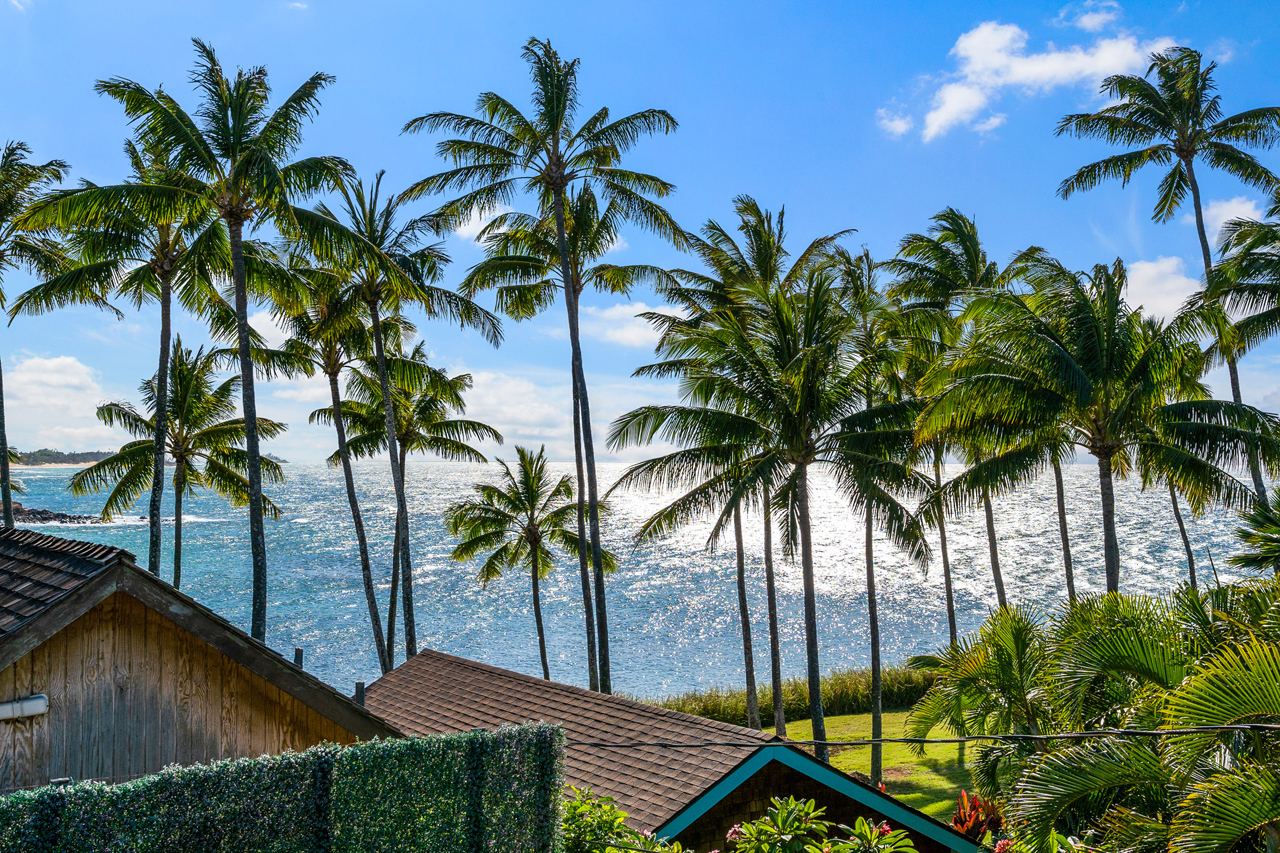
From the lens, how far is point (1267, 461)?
581 inches

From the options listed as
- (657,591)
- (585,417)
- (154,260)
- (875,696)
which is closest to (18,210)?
(154,260)

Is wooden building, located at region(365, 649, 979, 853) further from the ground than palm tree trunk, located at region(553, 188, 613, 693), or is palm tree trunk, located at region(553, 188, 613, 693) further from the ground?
palm tree trunk, located at region(553, 188, 613, 693)

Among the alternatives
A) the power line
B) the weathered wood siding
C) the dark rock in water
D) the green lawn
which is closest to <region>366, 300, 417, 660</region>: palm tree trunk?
the green lawn

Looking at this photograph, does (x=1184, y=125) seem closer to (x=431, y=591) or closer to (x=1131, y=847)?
(x=1131, y=847)

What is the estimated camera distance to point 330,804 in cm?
522

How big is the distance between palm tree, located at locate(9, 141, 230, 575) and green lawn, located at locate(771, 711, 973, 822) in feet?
57.2

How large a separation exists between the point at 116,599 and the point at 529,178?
637 inches

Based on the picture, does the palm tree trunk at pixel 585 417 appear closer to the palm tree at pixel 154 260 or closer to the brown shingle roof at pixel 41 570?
the palm tree at pixel 154 260

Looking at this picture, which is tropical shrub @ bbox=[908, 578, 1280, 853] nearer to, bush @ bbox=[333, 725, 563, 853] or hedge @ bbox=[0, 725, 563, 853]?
bush @ bbox=[333, 725, 563, 853]

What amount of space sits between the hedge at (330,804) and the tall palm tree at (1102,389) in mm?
11650

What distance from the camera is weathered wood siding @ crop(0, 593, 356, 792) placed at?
17.8 ft

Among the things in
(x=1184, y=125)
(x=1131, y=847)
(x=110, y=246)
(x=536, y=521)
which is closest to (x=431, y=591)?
(x=536, y=521)

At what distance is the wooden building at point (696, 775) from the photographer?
28.5 ft

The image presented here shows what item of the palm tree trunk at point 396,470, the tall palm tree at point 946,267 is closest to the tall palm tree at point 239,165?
the palm tree trunk at point 396,470
